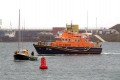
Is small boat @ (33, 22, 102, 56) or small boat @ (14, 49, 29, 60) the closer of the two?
small boat @ (14, 49, 29, 60)

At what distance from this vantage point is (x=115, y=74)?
55.9 metres

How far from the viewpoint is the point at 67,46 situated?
285ft

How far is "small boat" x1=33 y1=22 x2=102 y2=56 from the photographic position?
86438mm

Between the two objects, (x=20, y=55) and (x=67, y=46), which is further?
(x=67, y=46)

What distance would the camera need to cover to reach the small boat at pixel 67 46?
8644cm

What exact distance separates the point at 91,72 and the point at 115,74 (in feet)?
10.6

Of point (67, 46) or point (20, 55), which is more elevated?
point (67, 46)

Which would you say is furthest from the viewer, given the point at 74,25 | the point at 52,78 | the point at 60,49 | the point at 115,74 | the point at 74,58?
the point at 74,25

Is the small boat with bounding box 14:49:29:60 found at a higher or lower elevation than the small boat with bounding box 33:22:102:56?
lower

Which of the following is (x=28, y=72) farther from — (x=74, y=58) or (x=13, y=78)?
(x=74, y=58)

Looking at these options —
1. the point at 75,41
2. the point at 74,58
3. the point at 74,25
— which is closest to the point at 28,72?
the point at 74,58

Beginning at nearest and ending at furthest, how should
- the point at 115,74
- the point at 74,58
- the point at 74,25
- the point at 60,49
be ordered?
the point at 115,74
the point at 74,58
the point at 60,49
the point at 74,25

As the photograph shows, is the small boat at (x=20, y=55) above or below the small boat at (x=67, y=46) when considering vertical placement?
below

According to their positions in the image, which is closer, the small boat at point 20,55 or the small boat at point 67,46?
the small boat at point 20,55
